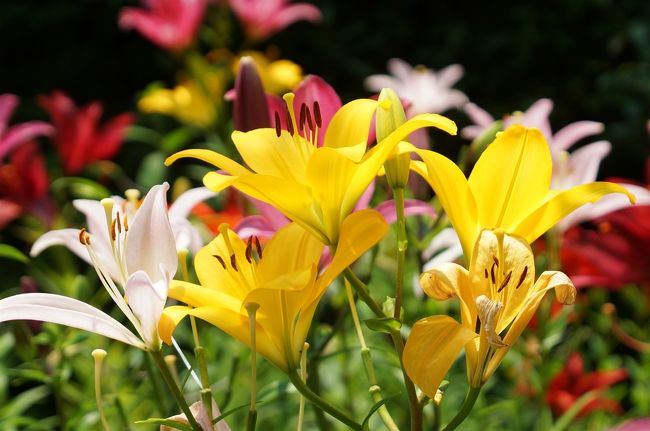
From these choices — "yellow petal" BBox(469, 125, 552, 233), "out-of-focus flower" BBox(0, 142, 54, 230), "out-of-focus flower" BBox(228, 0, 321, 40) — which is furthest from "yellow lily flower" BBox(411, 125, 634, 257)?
"out-of-focus flower" BBox(228, 0, 321, 40)

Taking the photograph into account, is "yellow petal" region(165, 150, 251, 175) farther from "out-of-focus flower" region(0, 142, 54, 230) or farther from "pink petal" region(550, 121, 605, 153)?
"out-of-focus flower" region(0, 142, 54, 230)

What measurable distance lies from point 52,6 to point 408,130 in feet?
6.95

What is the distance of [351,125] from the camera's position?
0.51 meters

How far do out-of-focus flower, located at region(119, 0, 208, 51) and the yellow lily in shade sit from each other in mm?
939

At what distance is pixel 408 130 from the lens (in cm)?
46

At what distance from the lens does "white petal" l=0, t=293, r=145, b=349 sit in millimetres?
472

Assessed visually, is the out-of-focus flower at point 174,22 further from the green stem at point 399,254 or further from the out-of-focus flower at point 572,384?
the green stem at point 399,254

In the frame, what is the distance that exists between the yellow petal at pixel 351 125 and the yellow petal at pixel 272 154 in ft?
0.07

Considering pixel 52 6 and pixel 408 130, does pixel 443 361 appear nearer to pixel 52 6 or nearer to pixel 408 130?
pixel 408 130

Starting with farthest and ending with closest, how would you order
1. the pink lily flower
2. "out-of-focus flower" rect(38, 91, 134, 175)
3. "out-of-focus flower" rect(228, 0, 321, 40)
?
"out-of-focus flower" rect(228, 0, 321, 40)
"out-of-focus flower" rect(38, 91, 134, 175)
the pink lily flower

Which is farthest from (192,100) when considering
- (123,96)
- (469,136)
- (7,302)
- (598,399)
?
(123,96)

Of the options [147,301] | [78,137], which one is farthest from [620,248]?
[78,137]

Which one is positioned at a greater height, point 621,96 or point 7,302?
point 7,302

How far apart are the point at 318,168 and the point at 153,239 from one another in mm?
99
